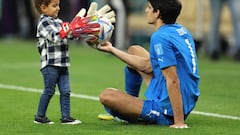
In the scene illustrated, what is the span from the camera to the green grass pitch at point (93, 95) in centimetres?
763

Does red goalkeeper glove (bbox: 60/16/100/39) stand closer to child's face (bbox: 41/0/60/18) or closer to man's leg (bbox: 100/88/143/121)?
child's face (bbox: 41/0/60/18)

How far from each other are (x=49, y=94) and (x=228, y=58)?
8.85 metres

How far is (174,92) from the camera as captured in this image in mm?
7516

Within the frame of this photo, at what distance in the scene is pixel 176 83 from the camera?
7.51 meters

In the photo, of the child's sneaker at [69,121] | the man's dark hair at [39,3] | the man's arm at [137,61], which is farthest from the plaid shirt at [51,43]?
the child's sneaker at [69,121]

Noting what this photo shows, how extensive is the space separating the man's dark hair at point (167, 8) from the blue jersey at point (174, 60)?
0.06 meters

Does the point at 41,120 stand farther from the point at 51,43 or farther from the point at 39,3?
the point at 39,3

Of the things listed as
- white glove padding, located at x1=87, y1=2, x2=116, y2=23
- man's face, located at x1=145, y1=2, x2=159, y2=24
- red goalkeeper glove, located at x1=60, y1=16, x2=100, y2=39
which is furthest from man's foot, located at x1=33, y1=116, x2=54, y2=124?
man's face, located at x1=145, y1=2, x2=159, y2=24

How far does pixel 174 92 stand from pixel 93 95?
9.70 ft

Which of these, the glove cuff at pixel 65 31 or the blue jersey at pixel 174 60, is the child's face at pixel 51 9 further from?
the blue jersey at pixel 174 60

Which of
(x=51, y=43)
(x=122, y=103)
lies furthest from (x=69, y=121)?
(x=51, y=43)

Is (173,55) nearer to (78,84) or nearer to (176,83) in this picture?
(176,83)

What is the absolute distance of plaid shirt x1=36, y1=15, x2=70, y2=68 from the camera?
25.5 feet

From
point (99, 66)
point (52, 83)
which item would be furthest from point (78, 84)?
point (52, 83)
